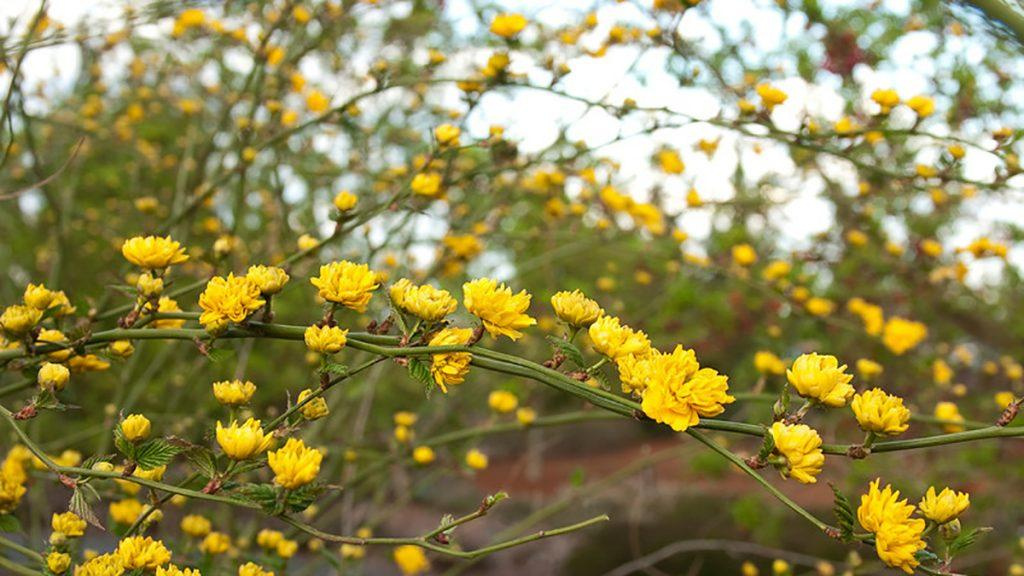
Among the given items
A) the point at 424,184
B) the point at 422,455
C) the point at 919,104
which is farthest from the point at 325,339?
the point at 919,104

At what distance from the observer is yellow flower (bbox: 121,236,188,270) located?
3.90 ft

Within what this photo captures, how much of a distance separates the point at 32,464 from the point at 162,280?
0.83 meters

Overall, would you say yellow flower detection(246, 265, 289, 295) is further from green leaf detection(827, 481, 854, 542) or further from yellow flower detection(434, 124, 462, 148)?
yellow flower detection(434, 124, 462, 148)

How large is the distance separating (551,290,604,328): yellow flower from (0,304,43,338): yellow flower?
73 centimetres

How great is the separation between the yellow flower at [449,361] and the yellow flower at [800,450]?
0.40 m

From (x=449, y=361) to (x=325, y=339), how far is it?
16 cm

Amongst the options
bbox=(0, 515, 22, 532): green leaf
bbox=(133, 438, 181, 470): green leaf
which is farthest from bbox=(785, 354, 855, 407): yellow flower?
bbox=(0, 515, 22, 532): green leaf

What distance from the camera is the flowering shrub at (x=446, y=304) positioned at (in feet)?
3.51

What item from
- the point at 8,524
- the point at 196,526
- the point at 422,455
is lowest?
the point at 422,455

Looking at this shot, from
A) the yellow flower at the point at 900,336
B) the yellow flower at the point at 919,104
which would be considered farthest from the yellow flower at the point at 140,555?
the yellow flower at the point at 900,336

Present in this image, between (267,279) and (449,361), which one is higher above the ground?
(267,279)

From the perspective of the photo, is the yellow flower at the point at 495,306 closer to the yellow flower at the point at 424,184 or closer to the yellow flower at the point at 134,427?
the yellow flower at the point at 134,427

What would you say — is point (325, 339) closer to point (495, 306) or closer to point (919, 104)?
point (495, 306)

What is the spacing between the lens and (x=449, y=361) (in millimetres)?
1073
